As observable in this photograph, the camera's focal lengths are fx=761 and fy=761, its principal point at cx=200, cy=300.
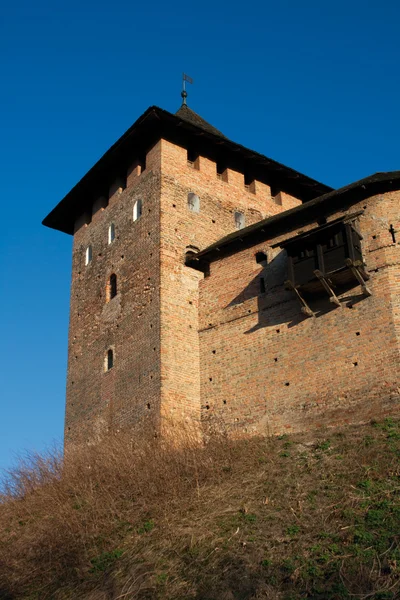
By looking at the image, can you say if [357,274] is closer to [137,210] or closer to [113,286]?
[137,210]

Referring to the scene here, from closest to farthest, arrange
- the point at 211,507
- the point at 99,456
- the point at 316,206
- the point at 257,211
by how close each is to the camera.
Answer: the point at 211,507
the point at 99,456
the point at 316,206
the point at 257,211

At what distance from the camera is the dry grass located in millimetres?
10516

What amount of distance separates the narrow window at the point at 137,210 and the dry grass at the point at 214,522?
7090 mm

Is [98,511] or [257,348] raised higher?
[257,348]

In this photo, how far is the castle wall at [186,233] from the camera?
727 inches

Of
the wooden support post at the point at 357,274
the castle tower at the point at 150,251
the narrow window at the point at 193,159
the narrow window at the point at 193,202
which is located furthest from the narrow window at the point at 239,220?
the wooden support post at the point at 357,274

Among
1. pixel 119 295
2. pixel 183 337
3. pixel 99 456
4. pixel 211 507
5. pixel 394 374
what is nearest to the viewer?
pixel 211 507

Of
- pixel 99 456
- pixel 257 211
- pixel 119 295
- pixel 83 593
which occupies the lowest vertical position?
pixel 83 593

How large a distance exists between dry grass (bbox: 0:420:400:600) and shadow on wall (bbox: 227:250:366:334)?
9.73 feet

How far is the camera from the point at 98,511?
545 inches

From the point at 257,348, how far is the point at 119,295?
484cm

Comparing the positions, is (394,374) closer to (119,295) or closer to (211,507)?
(211,507)

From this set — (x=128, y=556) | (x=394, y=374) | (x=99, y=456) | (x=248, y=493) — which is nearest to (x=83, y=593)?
(x=128, y=556)

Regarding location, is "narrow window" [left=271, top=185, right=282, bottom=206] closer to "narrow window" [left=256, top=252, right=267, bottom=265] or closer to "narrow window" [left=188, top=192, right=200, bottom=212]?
"narrow window" [left=188, top=192, right=200, bottom=212]
